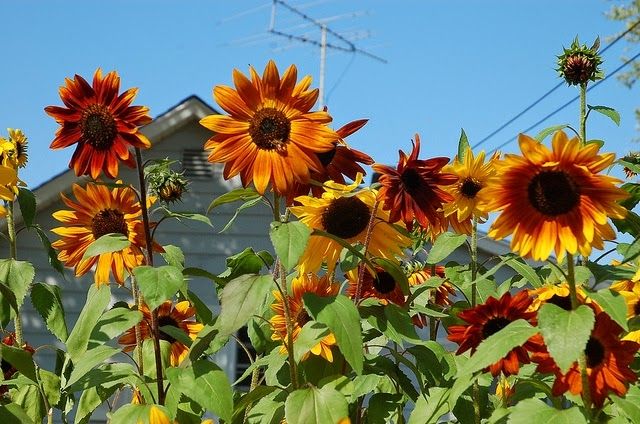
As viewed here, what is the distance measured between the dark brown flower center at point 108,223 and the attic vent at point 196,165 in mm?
7064

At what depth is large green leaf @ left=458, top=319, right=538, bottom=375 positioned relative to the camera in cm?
182

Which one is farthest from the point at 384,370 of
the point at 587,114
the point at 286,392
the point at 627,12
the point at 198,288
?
the point at 627,12

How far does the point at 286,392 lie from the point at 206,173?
7.70 meters

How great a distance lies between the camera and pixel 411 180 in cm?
226

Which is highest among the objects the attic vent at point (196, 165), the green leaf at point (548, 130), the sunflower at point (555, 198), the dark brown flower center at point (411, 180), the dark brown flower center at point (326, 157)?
the attic vent at point (196, 165)

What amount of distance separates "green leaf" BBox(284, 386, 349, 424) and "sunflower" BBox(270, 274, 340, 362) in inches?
13.2

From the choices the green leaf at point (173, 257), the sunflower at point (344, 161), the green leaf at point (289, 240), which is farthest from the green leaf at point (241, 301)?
the green leaf at point (173, 257)

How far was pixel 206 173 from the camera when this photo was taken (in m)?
9.83

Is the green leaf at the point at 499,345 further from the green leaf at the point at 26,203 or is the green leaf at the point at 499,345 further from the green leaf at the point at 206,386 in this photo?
the green leaf at the point at 26,203

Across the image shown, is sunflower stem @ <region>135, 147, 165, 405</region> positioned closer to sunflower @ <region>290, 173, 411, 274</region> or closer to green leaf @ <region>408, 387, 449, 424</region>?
sunflower @ <region>290, 173, 411, 274</region>

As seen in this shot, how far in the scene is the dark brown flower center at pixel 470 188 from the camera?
8.98 feet

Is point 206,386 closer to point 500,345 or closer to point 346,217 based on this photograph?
point 346,217

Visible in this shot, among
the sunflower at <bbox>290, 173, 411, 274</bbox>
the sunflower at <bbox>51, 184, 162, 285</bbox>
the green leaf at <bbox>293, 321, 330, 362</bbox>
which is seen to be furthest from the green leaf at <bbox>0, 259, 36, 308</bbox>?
the green leaf at <bbox>293, 321, 330, 362</bbox>

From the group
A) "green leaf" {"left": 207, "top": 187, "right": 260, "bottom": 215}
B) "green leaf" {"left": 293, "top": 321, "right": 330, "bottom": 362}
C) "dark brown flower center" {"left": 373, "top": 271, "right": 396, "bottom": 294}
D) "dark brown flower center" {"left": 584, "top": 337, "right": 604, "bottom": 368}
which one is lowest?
"dark brown flower center" {"left": 584, "top": 337, "right": 604, "bottom": 368}
